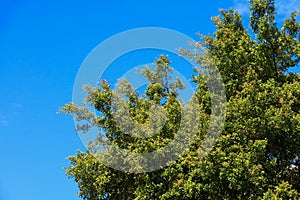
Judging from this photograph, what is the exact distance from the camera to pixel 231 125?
21516mm

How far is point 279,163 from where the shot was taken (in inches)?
883

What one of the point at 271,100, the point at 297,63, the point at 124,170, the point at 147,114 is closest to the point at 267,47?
the point at 297,63

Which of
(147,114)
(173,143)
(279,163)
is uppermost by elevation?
(147,114)

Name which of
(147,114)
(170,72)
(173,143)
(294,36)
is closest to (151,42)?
(170,72)

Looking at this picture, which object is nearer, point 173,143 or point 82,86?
point 173,143

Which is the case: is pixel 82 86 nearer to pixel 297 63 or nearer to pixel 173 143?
pixel 173 143

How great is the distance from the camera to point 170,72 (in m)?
26.1

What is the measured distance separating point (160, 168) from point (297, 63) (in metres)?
10.4

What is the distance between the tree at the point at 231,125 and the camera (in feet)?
65.6

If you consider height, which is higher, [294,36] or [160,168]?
[294,36]

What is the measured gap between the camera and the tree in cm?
2000

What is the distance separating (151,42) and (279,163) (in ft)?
33.1

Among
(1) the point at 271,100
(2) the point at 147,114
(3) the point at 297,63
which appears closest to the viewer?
(1) the point at 271,100

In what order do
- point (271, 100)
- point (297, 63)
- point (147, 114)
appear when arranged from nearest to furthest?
point (271, 100)
point (147, 114)
point (297, 63)
